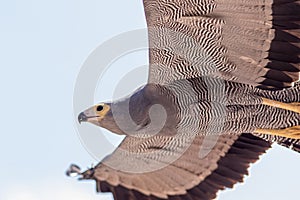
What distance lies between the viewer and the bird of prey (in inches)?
370

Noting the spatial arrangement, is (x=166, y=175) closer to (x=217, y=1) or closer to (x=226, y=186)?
(x=226, y=186)

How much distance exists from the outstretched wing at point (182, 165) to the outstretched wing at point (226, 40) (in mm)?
1259

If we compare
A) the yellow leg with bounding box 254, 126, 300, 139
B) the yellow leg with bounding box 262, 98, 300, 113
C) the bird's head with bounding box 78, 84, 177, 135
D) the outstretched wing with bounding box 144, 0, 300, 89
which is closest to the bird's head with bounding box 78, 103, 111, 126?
the bird's head with bounding box 78, 84, 177, 135

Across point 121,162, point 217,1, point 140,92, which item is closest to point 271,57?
point 217,1

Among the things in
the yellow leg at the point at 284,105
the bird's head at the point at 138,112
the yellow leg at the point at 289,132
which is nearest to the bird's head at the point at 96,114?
the bird's head at the point at 138,112

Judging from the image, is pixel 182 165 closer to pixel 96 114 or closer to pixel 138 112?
pixel 138 112

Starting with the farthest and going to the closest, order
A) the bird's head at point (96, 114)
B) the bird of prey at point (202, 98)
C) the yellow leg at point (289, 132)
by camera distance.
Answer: the yellow leg at point (289, 132)
the bird's head at point (96, 114)
the bird of prey at point (202, 98)

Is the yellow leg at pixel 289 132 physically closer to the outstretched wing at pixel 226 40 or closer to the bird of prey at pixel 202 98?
the bird of prey at pixel 202 98

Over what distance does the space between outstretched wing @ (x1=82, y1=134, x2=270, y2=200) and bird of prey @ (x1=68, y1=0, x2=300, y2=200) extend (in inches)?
0.6

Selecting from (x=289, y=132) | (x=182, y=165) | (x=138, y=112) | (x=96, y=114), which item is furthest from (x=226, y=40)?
(x=182, y=165)

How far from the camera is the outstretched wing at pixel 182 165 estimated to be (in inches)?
412

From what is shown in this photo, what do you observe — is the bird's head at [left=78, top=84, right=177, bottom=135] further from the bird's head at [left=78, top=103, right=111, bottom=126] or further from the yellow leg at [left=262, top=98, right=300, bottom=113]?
the yellow leg at [left=262, top=98, right=300, bottom=113]

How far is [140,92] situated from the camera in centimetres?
983

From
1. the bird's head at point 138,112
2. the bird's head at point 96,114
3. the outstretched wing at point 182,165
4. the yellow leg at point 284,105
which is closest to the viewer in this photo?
the bird's head at point 138,112
